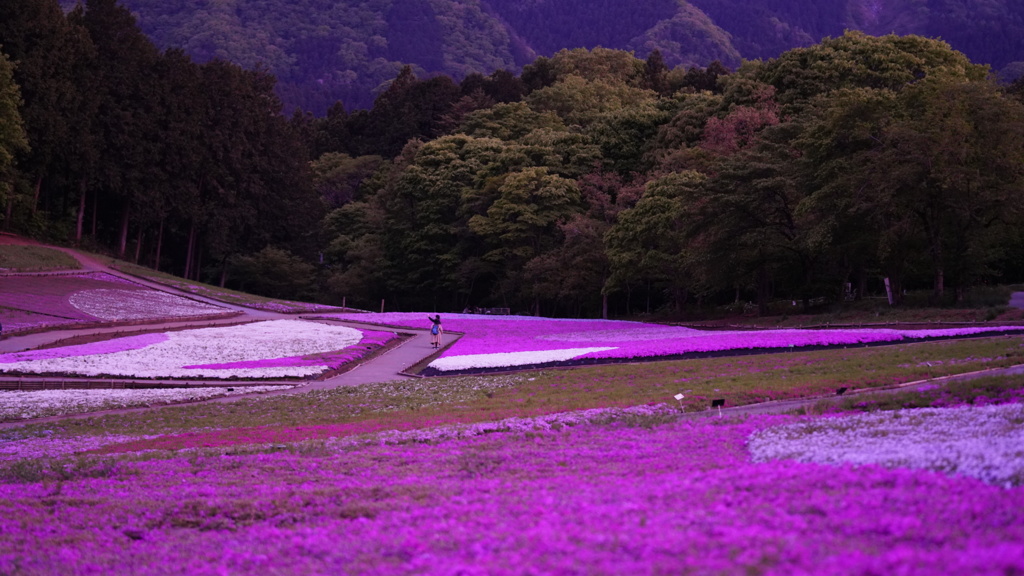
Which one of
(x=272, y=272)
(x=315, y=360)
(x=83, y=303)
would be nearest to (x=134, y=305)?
(x=83, y=303)

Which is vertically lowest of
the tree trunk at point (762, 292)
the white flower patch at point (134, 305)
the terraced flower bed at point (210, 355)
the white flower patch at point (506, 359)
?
the terraced flower bed at point (210, 355)

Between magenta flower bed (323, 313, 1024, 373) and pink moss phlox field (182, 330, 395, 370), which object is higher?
magenta flower bed (323, 313, 1024, 373)

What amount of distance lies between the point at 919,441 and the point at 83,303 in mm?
49544

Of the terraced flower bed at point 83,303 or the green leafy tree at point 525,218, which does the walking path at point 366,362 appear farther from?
the green leafy tree at point 525,218

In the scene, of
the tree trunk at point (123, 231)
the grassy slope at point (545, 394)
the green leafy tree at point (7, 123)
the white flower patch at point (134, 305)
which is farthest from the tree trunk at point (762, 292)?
the tree trunk at point (123, 231)

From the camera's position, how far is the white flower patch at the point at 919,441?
7.99m

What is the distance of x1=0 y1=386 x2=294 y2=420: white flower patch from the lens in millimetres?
22172

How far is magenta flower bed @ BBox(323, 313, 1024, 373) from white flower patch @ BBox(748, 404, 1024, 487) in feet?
53.2

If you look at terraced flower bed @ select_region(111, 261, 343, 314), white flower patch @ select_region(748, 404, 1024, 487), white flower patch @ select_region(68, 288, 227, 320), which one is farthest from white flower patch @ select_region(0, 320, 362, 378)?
white flower patch @ select_region(748, 404, 1024, 487)

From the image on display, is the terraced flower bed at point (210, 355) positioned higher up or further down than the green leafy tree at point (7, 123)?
further down

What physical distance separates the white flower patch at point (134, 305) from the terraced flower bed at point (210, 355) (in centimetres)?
676

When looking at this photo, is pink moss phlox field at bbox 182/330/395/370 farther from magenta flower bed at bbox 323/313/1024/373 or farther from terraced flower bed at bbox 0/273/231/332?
terraced flower bed at bbox 0/273/231/332

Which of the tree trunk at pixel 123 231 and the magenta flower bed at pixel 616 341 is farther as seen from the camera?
the tree trunk at pixel 123 231

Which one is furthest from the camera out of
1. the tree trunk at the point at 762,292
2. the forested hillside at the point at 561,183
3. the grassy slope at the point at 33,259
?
the grassy slope at the point at 33,259
